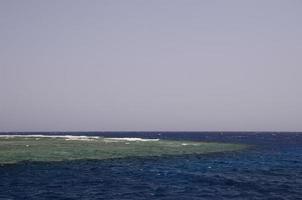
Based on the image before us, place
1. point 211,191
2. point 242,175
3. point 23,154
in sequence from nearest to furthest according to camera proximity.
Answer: point 211,191, point 242,175, point 23,154

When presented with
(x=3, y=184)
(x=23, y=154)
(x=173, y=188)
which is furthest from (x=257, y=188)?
(x=23, y=154)

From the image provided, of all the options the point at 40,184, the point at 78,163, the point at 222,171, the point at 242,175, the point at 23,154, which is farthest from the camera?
the point at 23,154

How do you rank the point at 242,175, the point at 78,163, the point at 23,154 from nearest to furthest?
the point at 242,175, the point at 78,163, the point at 23,154

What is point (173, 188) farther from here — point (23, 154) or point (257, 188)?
point (23, 154)

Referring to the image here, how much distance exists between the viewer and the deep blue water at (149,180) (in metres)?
35.5

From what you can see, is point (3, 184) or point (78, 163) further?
point (78, 163)

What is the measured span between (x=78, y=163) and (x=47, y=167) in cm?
521

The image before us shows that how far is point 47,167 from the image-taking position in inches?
2007

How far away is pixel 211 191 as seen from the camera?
1463 inches

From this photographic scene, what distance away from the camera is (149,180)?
4272 cm

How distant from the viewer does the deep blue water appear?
116 feet

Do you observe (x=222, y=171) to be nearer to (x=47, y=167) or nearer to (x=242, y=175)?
(x=242, y=175)

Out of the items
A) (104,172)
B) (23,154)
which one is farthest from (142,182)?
(23,154)

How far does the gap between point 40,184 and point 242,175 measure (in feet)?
76.8
